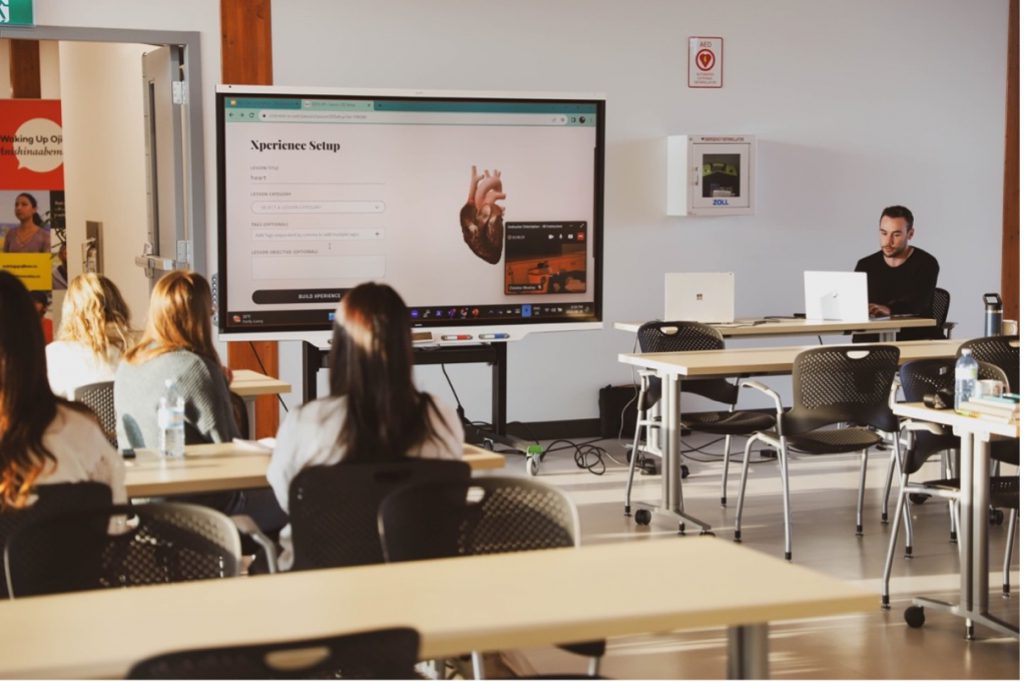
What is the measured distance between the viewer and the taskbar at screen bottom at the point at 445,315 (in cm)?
709

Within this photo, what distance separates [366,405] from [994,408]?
8.11 ft

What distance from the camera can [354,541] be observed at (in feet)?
10.8

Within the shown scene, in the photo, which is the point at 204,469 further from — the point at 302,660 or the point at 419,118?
the point at 419,118

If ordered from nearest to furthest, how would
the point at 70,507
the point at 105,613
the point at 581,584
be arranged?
the point at 105,613 < the point at 581,584 < the point at 70,507

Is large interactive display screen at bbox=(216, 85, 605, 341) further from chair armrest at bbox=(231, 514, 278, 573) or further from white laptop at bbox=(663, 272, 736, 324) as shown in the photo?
chair armrest at bbox=(231, 514, 278, 573)

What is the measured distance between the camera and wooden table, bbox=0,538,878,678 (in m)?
2.19

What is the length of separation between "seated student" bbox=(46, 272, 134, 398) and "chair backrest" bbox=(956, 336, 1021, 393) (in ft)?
12.1

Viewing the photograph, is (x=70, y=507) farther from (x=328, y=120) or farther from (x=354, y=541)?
(x=328, y=120)

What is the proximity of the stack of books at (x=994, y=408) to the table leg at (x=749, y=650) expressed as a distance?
235 cm

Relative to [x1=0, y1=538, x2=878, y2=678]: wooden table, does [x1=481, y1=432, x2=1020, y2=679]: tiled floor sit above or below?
below

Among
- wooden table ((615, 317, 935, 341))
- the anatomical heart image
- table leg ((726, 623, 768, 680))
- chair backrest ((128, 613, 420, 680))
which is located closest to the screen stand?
the anatomical heart image

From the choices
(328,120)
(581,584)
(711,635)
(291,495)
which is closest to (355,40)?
(328,120)

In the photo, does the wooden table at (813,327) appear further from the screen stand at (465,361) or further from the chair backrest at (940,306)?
the screen stand at (465,361)

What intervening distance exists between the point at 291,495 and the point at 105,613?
0.96 metres
